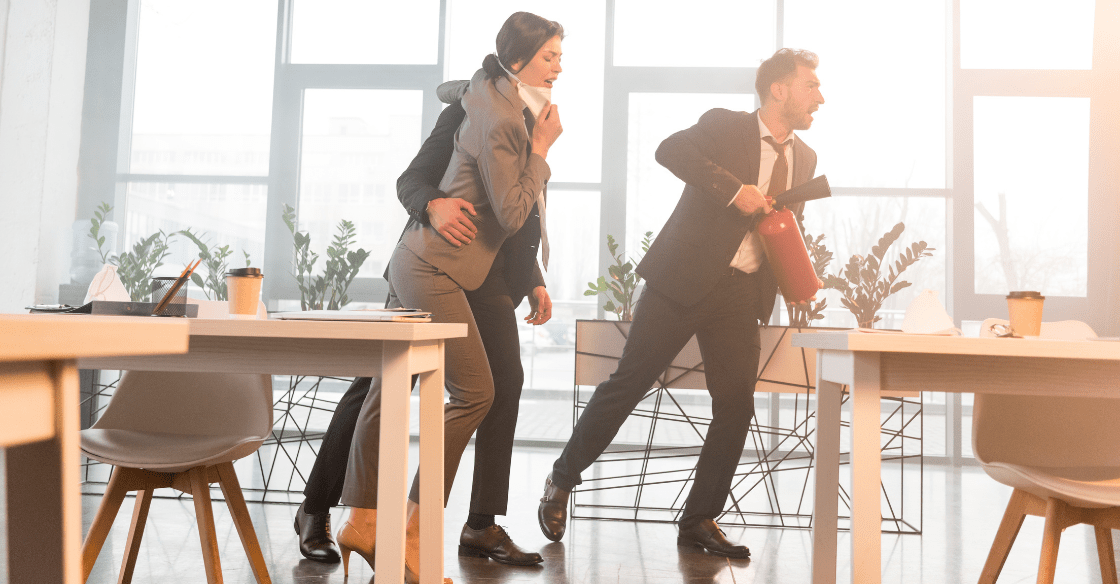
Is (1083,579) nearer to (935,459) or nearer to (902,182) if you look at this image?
(935,459)

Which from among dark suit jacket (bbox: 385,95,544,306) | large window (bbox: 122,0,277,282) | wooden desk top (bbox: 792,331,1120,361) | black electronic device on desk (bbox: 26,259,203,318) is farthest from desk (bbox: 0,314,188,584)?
large window (bbox: 122,0,277,282)

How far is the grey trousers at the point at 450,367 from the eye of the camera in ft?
5.43

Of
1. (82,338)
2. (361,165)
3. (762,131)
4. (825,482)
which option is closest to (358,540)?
(825,482)

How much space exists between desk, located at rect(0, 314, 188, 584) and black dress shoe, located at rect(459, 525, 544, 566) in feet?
5.11

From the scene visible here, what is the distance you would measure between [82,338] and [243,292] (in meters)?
0.84

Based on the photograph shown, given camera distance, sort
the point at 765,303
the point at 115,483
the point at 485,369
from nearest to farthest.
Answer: the point at 115,483 → the point at 485,369 → the point at 765,303

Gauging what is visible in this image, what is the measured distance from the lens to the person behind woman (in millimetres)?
1639

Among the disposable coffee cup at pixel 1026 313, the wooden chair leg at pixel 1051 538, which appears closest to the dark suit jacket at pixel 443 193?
the disposable coffee cup at pixel 1026 313

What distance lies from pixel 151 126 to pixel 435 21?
189 centimetres

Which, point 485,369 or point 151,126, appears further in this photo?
point 151,126

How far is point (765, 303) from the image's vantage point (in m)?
2.33

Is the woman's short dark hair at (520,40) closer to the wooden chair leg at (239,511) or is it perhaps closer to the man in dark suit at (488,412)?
the man in dark suit at (488,412)

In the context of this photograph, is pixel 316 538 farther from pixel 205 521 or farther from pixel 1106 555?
pixel 1106 555

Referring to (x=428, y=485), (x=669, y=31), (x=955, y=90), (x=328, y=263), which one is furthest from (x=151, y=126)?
(x=955, y=90)
